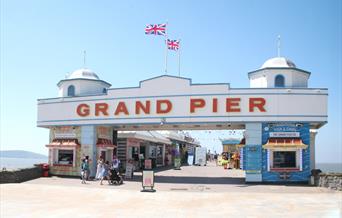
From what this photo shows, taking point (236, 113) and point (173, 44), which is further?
point (173, 44)

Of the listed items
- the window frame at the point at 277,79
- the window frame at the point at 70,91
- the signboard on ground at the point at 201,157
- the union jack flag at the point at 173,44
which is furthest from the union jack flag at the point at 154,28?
the signboard on ground at the point at 201,157

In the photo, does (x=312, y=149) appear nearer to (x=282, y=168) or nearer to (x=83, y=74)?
(x=282, y=168)

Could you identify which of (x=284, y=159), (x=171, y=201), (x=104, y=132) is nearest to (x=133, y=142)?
(x=104, y=132)

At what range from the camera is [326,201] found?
53.9 feet

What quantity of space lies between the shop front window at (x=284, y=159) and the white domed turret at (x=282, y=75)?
4382 millimetres

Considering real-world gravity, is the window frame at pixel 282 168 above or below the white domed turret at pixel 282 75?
Answer: below

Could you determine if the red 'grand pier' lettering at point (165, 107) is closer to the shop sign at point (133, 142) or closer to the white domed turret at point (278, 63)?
the white domed turret at point (278, 63)

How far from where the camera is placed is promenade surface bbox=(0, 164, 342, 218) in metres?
13.9

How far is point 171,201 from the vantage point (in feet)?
55.0

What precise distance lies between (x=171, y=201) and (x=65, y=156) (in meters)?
15.1

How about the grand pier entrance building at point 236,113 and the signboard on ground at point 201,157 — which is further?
the signboard on ground at point 201,157

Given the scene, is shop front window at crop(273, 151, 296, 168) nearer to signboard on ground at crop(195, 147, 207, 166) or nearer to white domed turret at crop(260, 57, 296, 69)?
white domed turret at crop(260, 57, 296, 69)

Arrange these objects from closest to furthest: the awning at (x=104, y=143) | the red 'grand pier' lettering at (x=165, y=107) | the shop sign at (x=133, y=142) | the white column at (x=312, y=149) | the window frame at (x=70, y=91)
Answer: the red 'grand pier' lettering at (x=165, y=107), the white column at (x=312, y=149), the awning at (x=104, y=143), the window frame at (x=70, y=91), the shop sign at (x=133, y=142)

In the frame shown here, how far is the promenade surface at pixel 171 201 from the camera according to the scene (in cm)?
1388
